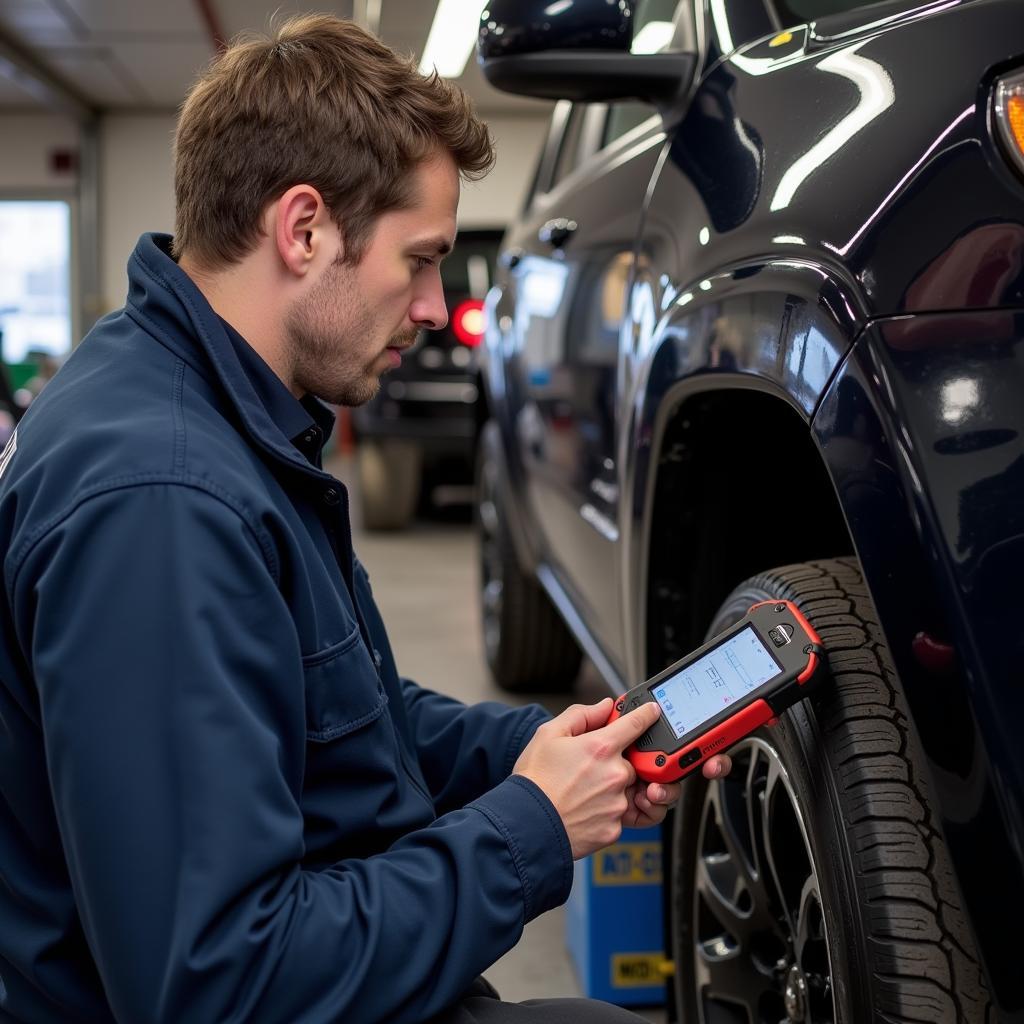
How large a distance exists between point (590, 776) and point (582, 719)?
86mm

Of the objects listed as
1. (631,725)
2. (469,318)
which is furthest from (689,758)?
(469,318)

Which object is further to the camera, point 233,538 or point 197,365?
point 197,365

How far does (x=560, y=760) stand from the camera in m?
1.03

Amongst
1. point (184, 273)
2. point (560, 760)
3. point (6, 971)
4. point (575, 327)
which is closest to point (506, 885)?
point (560, 760)

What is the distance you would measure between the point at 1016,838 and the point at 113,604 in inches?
23.3

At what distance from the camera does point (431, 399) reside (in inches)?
252

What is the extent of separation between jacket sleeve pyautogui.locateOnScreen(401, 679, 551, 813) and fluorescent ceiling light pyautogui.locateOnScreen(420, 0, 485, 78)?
7488 mm

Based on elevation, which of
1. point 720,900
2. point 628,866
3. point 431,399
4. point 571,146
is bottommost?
point 628,866

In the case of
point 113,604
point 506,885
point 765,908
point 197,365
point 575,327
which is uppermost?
point 575,327

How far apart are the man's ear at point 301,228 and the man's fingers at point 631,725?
44 centimetres

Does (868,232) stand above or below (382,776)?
above

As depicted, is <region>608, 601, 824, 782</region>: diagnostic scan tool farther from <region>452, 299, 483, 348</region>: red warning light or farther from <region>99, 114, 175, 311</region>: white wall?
<region>99, 114, 175, 311</region>: white wall

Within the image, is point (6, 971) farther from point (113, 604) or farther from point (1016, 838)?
point (1016, 838)

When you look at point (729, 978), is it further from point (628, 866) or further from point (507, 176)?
point (507, 176)
